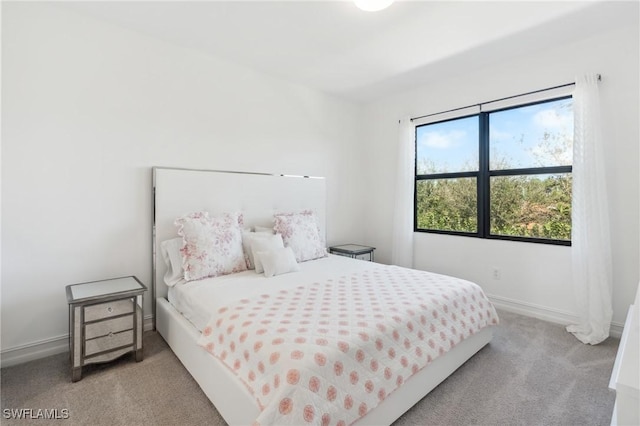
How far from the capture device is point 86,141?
2.31 m

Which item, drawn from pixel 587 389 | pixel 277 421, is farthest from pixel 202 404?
pixel 587 389

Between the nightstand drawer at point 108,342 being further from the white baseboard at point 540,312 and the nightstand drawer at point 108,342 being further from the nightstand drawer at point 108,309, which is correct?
the white baseboard at point 540,312

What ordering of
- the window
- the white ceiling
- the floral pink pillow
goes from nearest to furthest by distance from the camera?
the white ceiling < the floral pink pillow < the window

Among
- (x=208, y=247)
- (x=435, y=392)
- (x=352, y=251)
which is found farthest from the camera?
(x=352, y=251)

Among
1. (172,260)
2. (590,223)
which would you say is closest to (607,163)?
(590,223)

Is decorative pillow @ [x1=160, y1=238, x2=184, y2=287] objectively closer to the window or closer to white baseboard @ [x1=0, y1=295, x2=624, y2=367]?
white baseboard @ [x1=0, y1=295, x2=624, y2=367]

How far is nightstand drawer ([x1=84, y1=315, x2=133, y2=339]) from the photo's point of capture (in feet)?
6.31

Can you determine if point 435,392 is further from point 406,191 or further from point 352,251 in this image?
point 406,191

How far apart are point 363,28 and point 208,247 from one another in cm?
211

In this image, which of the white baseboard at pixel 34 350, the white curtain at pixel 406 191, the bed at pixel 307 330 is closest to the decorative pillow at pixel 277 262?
the bed at pixel 307 330

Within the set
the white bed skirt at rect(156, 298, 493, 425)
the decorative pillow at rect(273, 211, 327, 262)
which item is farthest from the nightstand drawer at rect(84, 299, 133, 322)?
the decorative pillow at rect(273, 211, 327, 262)

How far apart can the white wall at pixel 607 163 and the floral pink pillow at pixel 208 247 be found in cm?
226

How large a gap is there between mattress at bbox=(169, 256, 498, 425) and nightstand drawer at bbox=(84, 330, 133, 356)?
354 mm

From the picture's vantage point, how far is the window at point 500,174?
288 cm
